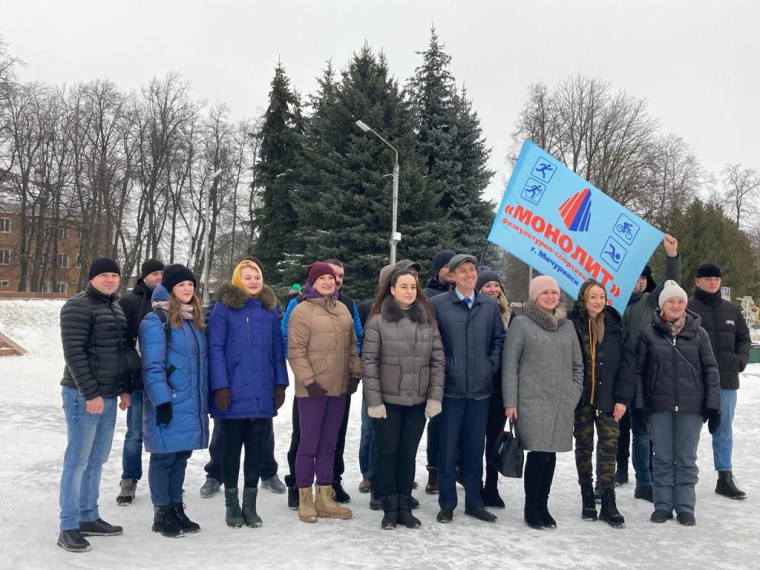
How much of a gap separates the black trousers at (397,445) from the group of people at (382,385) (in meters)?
0.01

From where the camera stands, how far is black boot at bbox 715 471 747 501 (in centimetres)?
585

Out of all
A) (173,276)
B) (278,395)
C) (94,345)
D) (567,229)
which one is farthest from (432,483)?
(94,345)

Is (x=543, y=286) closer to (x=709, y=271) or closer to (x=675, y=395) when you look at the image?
(x=675, y=395)

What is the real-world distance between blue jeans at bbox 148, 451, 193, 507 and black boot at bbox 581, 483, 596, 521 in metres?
3.16

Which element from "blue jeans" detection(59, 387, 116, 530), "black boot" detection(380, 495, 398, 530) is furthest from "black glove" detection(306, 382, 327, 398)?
"blue jeans" detection(59, 387, 116, 530)

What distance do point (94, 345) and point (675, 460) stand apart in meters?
4.61

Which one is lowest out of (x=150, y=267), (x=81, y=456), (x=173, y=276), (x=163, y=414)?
(x=81, y=456)

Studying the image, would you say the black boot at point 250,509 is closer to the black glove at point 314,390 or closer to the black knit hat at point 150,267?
the black glove at point 314,390

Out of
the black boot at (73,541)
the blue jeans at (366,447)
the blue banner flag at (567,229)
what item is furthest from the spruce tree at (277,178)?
the black boot at (73,541)

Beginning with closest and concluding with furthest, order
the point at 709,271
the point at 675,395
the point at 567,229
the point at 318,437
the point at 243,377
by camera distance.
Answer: the point at 243,377, the point at 318,437, the point at 675,395, the point at 709,271, the point at 567,229

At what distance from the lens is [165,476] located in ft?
15.0

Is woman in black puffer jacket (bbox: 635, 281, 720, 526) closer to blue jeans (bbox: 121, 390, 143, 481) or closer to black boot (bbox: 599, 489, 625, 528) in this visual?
black boot (bbox: 599, 489, 625, 528)

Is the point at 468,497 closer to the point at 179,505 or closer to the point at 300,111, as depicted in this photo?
the point at 179,505

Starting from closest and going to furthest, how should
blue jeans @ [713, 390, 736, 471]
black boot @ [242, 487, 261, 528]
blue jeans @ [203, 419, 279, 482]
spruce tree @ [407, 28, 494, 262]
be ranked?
black boot @ [242, 487, 261, 528]
blue jeans @ [203, 419, 279, 482]
blue jeans @ [713, 390, 736, 471]
spruce tree @ [407, 28, 494, 262]
